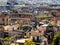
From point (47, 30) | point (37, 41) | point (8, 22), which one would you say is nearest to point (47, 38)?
point (37, 41)

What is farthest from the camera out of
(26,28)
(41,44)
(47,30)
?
(26,28)

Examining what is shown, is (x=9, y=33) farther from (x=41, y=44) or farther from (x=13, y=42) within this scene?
(x=41, y=44)

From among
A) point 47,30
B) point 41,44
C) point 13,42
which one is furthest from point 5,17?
point 41,44

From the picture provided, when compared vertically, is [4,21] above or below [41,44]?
below

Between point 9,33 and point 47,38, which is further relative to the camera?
point 9,33

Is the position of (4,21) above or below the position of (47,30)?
below

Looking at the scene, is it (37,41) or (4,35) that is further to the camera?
(4,35)

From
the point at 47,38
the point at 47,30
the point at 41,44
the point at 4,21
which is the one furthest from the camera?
the point at 4,21

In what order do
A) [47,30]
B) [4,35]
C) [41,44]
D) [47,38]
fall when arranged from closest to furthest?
[41,44] < [47,38] < [47,30] < [4,35]

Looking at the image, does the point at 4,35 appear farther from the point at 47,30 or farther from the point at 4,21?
the point at 4,21
